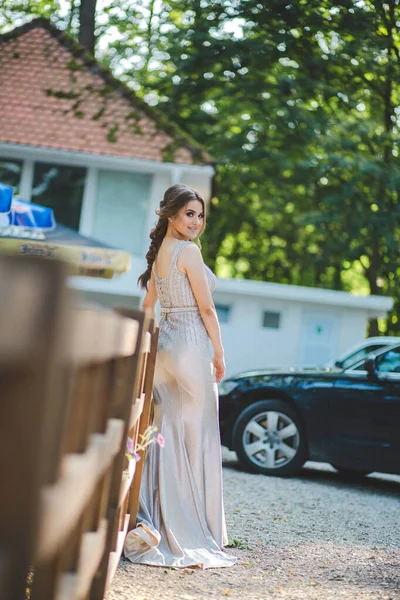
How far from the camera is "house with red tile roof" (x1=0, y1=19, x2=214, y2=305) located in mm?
17688

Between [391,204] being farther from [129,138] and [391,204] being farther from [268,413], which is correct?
[268,413]

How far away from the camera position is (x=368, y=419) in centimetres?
910

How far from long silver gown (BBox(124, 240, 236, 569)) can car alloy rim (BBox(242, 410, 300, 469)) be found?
420 centimetres

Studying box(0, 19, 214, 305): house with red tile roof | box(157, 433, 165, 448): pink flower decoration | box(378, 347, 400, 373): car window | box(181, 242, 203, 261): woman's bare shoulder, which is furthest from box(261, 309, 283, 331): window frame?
A: box(157, 433, 165, 448): pink flower decoration

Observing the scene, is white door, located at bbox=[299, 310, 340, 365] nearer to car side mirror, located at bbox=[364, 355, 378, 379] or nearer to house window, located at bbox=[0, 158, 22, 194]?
house window, located at bbox=[0, 158, 22, 194]

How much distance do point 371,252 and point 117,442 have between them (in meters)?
20.2

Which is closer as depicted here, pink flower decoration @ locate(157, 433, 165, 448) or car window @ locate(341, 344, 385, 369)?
pink flower decoration @ locate(157, 433, 165, 448)

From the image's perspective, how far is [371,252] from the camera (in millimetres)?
22734

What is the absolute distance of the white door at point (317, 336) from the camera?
810 inches

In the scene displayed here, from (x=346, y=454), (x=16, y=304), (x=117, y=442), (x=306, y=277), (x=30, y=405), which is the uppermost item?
(x=306, y=277)

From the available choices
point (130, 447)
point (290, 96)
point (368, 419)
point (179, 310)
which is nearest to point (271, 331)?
point (290, 96)

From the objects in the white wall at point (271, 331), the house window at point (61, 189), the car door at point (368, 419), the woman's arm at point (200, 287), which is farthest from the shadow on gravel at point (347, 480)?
the white wall at point (271, 331)

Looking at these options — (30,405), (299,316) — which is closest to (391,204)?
(299,316)

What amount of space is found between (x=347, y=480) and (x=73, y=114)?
10.1 metres
